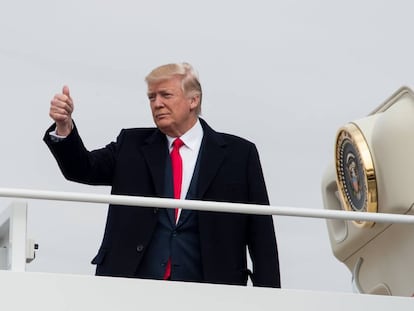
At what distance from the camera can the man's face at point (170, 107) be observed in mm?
7371

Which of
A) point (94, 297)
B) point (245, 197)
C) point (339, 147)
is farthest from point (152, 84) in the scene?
point (339, 147)

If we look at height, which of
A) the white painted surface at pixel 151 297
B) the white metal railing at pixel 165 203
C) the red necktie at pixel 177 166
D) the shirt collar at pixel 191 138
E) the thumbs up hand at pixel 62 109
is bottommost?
the white painted surface at pixel 151 297

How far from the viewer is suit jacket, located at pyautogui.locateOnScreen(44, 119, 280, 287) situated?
7.12 m

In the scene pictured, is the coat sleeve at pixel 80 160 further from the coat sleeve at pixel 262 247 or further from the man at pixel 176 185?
the coat sleeve at pixel 262 247

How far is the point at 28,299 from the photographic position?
662 cm

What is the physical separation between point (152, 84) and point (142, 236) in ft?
2.87

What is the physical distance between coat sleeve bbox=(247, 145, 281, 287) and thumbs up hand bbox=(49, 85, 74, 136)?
116cm

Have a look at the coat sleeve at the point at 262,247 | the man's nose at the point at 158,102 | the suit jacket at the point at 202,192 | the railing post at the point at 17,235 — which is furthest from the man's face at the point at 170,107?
the railing post at the point at 17,235

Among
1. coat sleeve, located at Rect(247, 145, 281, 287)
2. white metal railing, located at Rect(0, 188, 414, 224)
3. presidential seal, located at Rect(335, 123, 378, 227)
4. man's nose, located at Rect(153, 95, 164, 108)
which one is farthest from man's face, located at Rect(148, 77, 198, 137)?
presidential seal, located at Rect(335, 123, 378, 227)

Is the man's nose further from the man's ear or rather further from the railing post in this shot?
the railing post

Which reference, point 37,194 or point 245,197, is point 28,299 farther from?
point 245,197

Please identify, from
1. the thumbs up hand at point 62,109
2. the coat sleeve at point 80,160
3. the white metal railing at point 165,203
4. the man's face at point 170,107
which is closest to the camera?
the white metal railing at point 165,203

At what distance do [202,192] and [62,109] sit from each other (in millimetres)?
921

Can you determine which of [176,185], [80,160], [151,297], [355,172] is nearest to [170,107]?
[176,185]
